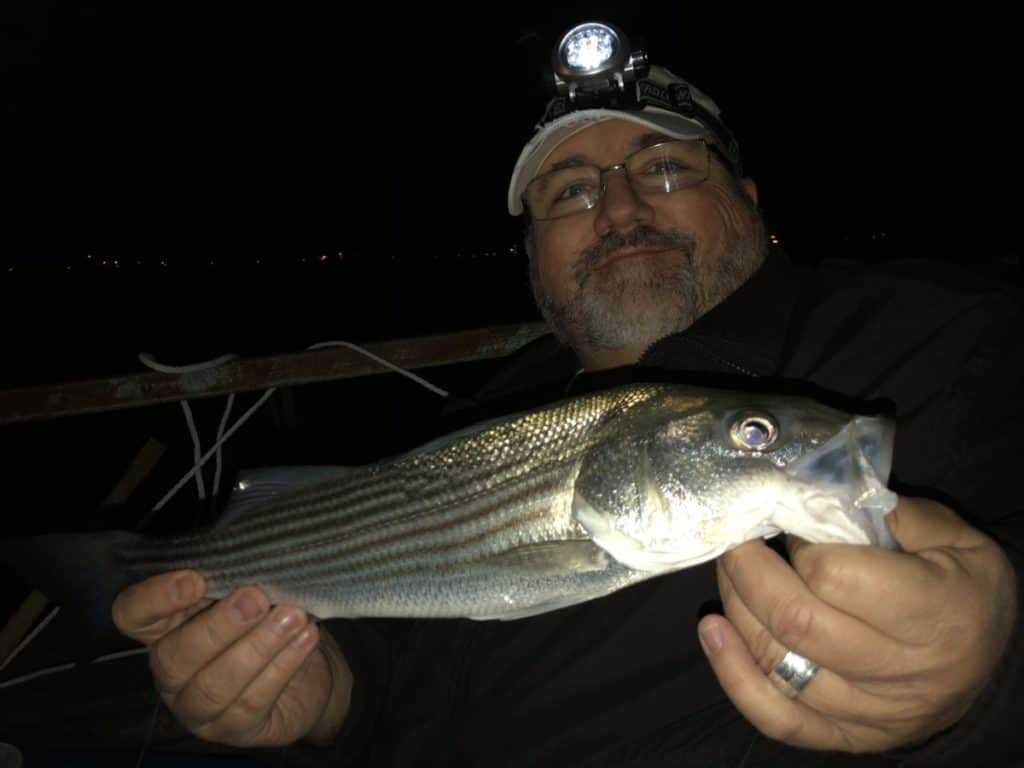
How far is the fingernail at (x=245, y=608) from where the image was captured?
235 centimetres

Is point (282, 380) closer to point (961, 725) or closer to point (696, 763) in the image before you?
point (696, 763)

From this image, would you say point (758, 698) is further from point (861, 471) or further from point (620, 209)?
point (620, 209)

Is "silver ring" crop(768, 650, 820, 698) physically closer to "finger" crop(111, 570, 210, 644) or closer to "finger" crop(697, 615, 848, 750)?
"finger" crop(697, 615, 848, 750)

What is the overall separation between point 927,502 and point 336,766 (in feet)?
8.39

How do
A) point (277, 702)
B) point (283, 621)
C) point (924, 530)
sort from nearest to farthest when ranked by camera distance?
point (924, 530) < point (283, 621) < point (277, 702)

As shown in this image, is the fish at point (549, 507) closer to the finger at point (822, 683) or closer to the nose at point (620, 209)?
the finger at point (822, 683)

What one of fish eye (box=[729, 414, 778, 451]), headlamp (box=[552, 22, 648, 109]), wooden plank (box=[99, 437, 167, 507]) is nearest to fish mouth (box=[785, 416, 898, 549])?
fish eye (box=[729, 414, 778, 451])

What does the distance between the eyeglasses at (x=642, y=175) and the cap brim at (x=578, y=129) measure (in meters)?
0.07

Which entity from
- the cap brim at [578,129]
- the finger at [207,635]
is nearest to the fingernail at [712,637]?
the finger at [207,635]

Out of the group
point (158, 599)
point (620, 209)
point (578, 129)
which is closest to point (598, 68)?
point (578, 129)

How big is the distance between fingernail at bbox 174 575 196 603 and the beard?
6.58 feet

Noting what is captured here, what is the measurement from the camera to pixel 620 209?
10.5 feet

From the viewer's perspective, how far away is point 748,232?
132 inches

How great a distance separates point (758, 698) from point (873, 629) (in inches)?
13.3
